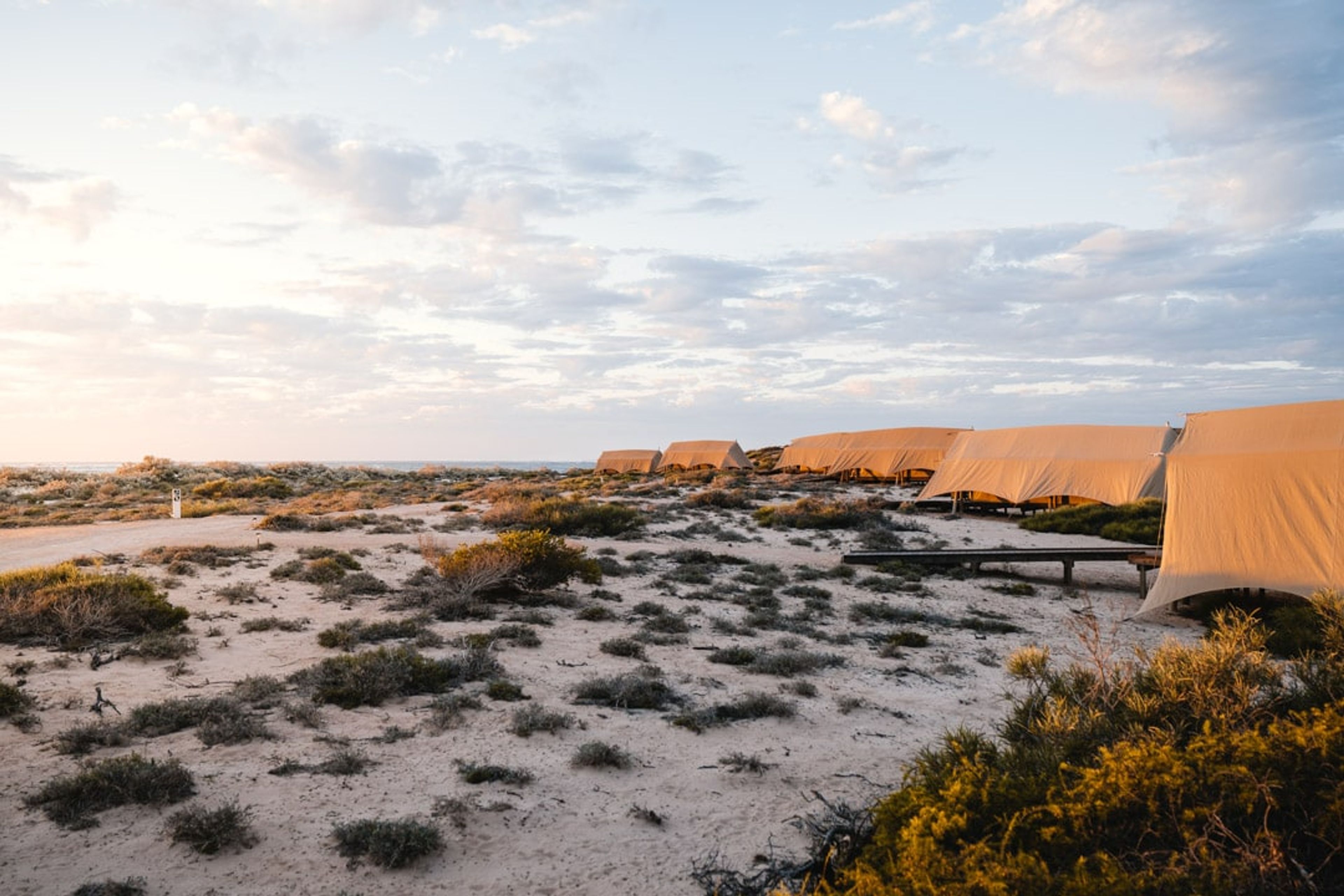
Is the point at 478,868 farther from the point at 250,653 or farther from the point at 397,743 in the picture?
the point at 250,653

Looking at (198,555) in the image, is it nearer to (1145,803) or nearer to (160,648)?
(160,648)

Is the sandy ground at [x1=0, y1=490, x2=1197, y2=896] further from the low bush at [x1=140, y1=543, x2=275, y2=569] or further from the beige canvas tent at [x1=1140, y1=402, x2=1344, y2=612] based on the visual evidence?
the low bush at [x1=140, y1=543, x2=275, y2=569]

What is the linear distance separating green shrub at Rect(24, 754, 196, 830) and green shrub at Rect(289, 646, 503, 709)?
1941 mm

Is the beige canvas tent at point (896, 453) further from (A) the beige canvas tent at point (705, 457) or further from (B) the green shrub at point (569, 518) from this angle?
(B) the green shrub at point (569, 518)

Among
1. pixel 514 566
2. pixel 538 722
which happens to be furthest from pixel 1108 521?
pixel 538 722

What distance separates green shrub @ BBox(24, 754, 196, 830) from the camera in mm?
5133

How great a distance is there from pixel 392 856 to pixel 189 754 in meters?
2.48

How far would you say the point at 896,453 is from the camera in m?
43.3

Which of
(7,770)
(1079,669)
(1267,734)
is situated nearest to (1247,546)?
(1079,669)

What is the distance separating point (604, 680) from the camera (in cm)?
818

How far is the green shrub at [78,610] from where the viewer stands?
30.2ft

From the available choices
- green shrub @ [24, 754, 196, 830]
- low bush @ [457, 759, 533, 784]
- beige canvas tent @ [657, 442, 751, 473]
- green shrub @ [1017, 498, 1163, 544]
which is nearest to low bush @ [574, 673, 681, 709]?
low bush @ [457, 759, 533, 784]

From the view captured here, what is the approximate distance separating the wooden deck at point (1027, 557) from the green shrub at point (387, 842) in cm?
1251

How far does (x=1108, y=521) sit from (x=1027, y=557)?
32.3 feet
